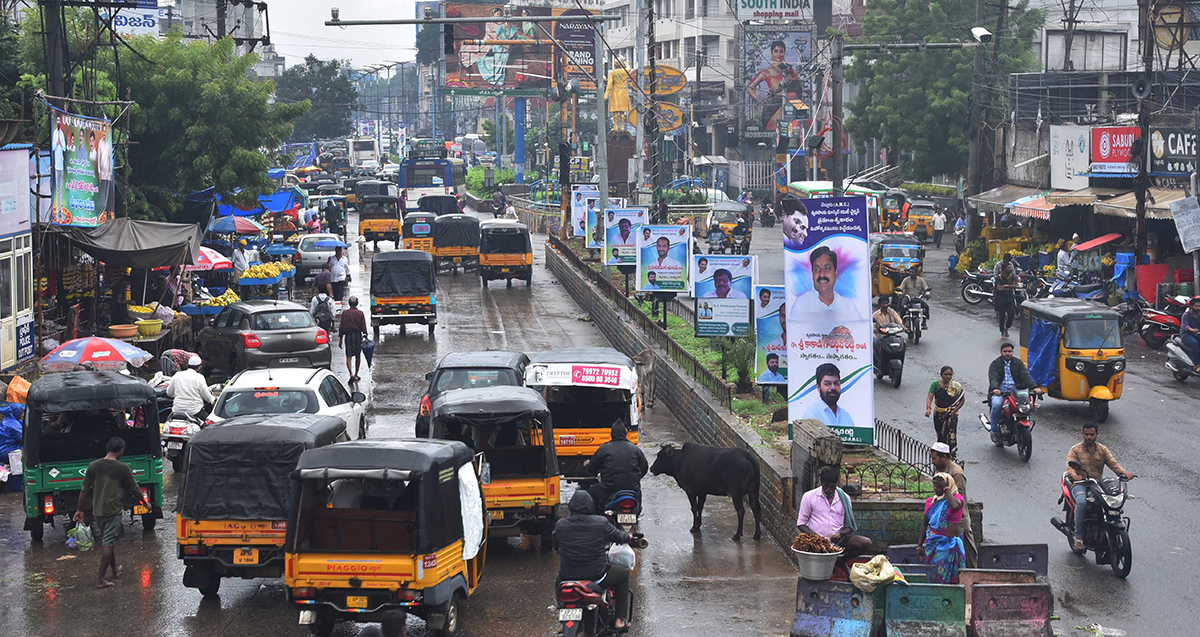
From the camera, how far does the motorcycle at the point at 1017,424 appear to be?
18250mm

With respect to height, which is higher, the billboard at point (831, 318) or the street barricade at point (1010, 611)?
the billboard at point (831, 318)

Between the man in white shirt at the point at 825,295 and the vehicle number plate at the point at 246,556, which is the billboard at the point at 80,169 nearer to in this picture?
the vehicle number plate at the point at 246,556

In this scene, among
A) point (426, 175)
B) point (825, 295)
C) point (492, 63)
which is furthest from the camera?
point (492, 63)

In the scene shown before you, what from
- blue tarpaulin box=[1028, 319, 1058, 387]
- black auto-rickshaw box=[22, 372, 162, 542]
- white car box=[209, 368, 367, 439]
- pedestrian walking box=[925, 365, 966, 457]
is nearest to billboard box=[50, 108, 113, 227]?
white car box=[209, 368, 367, 439]

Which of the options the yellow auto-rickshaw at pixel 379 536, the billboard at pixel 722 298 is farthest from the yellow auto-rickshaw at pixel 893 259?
the yellow auto-rickshaw at pixel 379 536

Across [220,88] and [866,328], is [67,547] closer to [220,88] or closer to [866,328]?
[866,328]

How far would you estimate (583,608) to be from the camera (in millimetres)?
10156

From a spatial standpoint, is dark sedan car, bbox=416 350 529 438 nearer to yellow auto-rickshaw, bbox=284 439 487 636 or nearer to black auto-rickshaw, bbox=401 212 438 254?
yellow auto-rickshaw, bbox=284 439 487 636

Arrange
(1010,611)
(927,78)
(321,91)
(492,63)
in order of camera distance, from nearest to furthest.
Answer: (1010,611) → (927,78) → (492,63) → (321,91)

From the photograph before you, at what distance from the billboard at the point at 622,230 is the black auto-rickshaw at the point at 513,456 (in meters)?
20.5

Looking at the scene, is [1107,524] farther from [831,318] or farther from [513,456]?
[513,456]

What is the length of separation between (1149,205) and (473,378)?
911 inches

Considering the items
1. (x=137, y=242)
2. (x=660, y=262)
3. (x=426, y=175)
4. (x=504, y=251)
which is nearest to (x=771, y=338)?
(x=660, y=262)

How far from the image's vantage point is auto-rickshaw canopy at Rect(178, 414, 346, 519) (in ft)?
38.8
